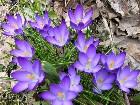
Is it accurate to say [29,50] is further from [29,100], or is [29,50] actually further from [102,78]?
[29,100]

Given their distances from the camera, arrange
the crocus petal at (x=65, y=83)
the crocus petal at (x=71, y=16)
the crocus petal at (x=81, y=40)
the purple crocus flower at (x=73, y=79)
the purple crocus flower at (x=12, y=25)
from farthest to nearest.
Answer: the purple crocus flower at (x=12, y=25)
the crocus petal at (x=71, y=16)
the crocus petal at (x=81, y=40)
the purple crocus flower at (x=73, y=79)
the crocus petal at (x=65, y=83)

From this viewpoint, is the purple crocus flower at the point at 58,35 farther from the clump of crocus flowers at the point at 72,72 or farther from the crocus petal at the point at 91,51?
the crocus petal at the point at 91,51

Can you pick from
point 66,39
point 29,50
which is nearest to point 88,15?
point 66,39

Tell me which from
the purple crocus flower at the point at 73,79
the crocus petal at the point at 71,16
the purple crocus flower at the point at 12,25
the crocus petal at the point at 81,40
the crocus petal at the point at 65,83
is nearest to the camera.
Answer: the crocus petal at the point at 65,83

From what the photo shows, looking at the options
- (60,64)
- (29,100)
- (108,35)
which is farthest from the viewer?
(108,35)

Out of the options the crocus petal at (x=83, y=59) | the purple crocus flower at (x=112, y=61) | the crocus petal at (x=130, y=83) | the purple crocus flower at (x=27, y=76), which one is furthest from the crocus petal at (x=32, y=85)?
the crocus petal at (x=130, y=83)
